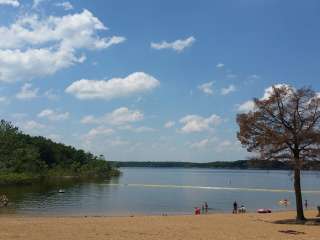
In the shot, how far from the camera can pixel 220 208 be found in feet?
244

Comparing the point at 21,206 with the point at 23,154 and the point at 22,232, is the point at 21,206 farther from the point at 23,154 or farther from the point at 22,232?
the point at 23,154

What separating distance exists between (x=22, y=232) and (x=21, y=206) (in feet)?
136

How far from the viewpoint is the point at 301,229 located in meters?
33.0

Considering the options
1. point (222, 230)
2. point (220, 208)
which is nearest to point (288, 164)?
point (222, 230)

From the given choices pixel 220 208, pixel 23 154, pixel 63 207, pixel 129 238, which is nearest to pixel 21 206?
pixel 63 207

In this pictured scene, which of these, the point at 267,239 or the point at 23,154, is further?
the point at 23,154

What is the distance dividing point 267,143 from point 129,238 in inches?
625

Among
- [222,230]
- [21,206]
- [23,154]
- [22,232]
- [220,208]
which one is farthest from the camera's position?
[23,154]

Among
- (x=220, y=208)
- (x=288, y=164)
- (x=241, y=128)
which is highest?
(x=241, y=128)

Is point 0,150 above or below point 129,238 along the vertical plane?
above

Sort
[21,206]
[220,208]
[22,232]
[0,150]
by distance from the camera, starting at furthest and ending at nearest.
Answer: [0,150] < [220,208] < [21,206] < [22,232]

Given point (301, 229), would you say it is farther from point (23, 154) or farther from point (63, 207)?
point (23, 154)

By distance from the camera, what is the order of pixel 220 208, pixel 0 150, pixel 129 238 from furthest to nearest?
pixel 0 150 → pixel 220 208 → pixel 129 238

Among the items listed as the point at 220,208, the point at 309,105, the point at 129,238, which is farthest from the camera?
the point at 220,208
